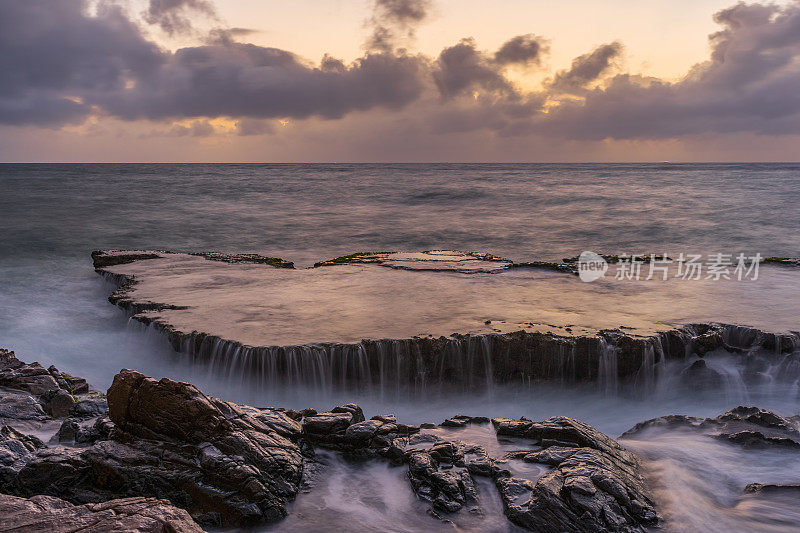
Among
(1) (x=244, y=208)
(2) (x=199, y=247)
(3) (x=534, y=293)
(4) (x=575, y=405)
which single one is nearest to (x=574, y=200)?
(1) (x=244, y=208)

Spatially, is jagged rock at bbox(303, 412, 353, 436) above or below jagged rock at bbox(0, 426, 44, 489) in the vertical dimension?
above

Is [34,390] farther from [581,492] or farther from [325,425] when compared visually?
[581,492]

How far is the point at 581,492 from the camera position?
4.21m

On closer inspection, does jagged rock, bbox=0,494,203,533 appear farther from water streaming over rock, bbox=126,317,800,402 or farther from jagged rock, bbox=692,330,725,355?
jagged rock, bbox=692,330,725,355

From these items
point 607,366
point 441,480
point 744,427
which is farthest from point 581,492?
point 607,366

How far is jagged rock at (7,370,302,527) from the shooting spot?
414 cm

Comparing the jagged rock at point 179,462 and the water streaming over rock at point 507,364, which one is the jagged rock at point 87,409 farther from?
the water streaming over rock at point 507,364

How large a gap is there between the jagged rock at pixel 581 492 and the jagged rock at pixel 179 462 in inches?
72.0

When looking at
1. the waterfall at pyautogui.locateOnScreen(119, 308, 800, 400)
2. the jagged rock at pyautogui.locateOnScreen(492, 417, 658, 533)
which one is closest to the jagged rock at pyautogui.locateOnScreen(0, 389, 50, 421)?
the waterfall at pyautogui.locateOnScreen(119, 308, 800, 400)

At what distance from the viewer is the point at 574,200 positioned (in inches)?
1535

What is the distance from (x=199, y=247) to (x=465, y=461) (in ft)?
59.0

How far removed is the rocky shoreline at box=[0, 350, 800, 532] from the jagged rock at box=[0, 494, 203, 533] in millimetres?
647

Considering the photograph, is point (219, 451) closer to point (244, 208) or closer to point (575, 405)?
point (575, 405)

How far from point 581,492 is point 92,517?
3.28m
